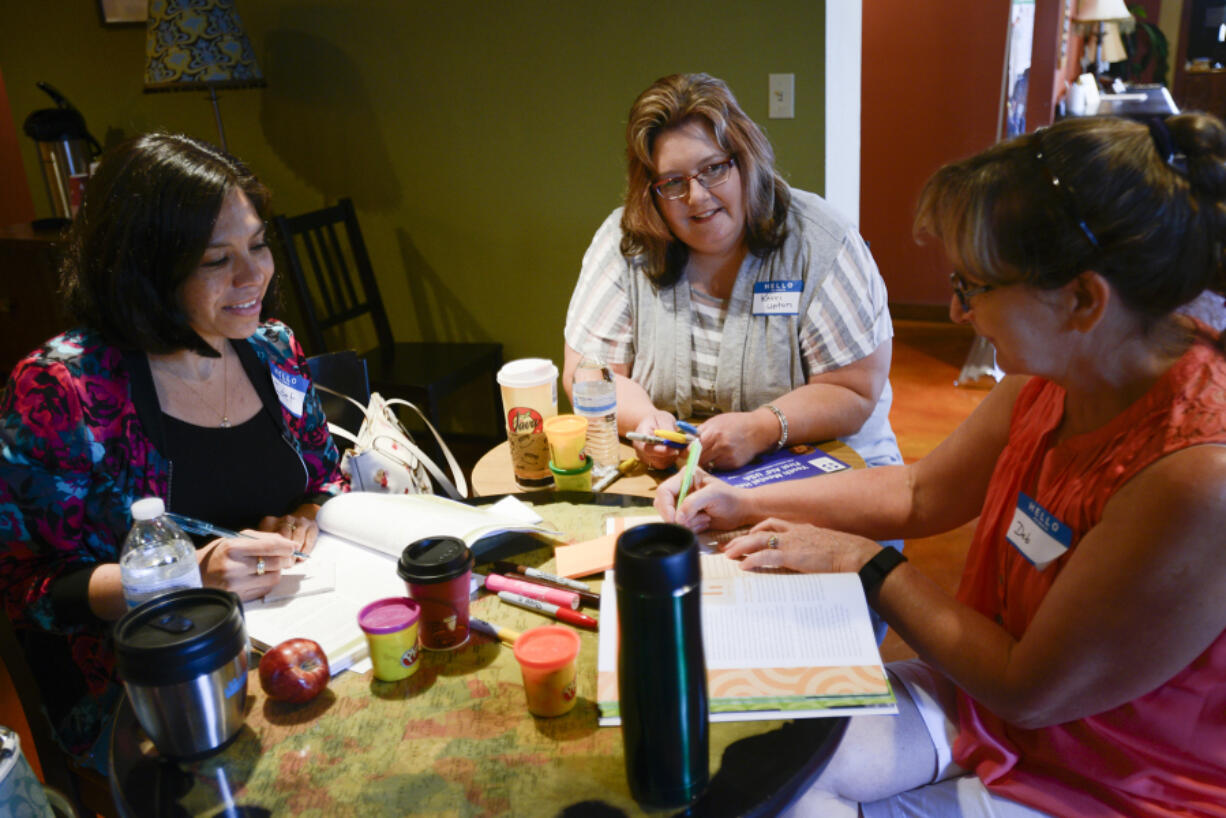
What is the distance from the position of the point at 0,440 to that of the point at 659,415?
1.15 m

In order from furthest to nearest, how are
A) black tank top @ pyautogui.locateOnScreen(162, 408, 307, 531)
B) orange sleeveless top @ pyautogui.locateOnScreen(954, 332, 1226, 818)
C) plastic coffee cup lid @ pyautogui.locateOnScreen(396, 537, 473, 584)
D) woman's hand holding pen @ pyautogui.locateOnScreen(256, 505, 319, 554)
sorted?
1. black tank top @ pyautogui.locateOnScreen(162, 408, 307, 531)
2. woman's hand holding pen @ pyautogui.locateOnScreen(256, 505, 319, 554)
3. plastic coffee cup lid @ pyautogui.locateOnScreen(396, 537, 473, 584)
4. orange sleeveless top @ pyautogui.locateOnScreen(954, 332, 1226, 818)

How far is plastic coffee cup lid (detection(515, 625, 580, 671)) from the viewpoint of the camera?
0.97m

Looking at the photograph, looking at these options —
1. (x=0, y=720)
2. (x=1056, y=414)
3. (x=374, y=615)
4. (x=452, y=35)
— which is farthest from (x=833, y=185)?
(x=0, y=720)

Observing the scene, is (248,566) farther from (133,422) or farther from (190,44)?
(190,44)

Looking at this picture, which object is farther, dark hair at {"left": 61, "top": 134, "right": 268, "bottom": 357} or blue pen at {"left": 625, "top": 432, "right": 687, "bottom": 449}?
blue pen at {"left": 625, "top": 432, "right": 687, "bottom": 449}

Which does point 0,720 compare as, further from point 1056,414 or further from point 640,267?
point 1056,414

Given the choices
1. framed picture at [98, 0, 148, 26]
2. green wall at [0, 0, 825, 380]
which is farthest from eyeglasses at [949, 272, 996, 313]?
framed picture at [98, 0, 148, 26]

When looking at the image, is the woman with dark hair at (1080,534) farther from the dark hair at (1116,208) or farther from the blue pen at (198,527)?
the blue pen at (198,527)

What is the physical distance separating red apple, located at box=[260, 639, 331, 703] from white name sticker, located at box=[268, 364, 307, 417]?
0.75 meters

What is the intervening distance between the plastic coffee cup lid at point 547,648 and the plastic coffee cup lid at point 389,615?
144 mm

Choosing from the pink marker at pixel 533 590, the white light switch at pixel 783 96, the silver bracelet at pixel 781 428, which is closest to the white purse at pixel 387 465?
the pink marker at pixel 533 590

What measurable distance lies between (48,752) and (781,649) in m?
1.13

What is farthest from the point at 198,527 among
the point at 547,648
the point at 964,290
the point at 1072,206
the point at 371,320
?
the point at 371,320

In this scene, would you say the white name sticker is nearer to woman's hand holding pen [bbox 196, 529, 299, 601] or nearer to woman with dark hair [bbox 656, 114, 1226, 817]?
woman's hand holding pen [bbox 196, 529, 299, 601]
